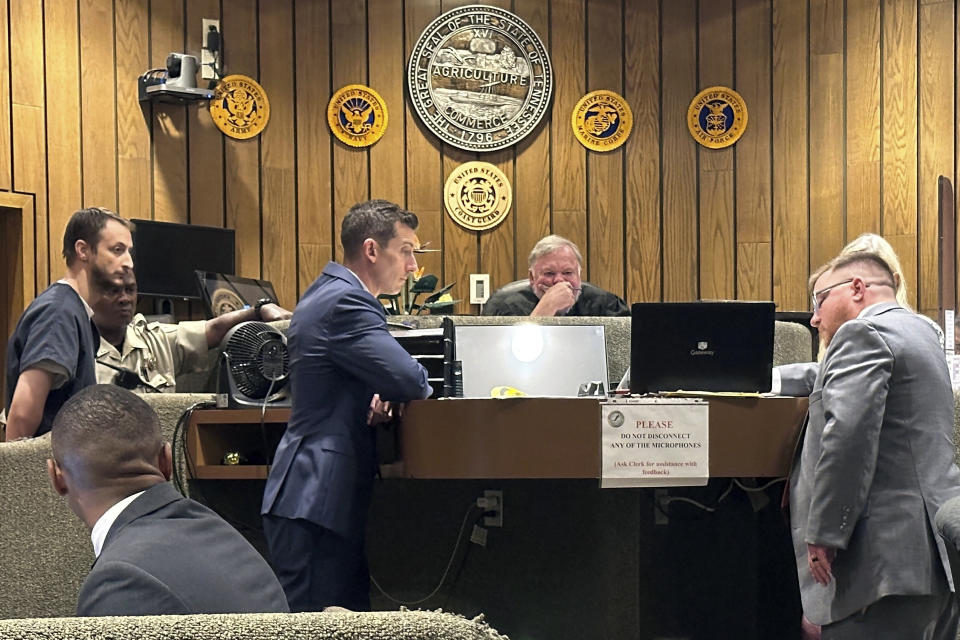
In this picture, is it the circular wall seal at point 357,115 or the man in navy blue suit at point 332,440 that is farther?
the circular wall seal at point 357,115

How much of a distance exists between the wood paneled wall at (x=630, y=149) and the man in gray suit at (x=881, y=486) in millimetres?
4007

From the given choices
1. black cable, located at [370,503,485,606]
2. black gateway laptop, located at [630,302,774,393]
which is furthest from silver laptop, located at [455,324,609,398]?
black cable, located at [370,503,485,606]

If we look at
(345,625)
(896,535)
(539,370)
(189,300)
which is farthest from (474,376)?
(189,300)

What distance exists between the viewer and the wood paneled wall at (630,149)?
6.39 metres

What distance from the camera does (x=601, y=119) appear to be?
670 centimetres

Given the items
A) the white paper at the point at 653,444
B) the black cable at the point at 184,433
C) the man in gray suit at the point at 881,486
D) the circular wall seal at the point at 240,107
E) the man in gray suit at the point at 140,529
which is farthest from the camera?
the circular wall seal at the point at 240,107

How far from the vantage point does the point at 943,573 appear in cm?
259

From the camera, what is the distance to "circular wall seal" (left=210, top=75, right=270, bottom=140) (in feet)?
21.0

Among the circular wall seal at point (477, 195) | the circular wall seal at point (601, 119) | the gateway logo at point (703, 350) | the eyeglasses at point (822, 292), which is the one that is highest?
the circular wall seal at point (601, 119)

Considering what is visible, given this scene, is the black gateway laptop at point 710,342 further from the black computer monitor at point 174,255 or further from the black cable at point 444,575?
the black computer monitor at point 174,255

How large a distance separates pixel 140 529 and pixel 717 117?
5591 mm

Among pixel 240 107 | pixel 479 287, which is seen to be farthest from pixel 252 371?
pixel 240 107

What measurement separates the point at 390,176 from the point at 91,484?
4981 millimetres

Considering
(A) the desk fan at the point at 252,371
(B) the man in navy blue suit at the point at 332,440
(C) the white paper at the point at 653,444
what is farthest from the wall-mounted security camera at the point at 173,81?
(C) the white paper at the point at 653,444
